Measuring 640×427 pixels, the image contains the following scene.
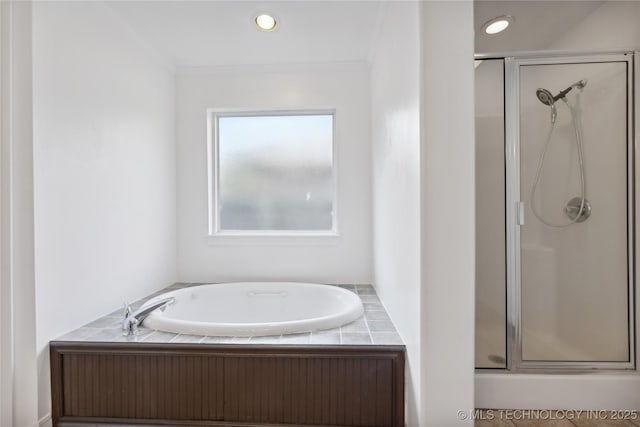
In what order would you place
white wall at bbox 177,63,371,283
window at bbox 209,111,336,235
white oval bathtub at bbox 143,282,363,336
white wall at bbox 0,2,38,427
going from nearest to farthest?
1. white wall at bbox 0,2,38,427
2. white oval bathtub at bbox 143,282,363,336
3. white wall at bbox 177,63,371,283
4. window at bbox 209,111,336,235

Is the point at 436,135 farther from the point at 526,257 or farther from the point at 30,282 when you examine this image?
the point at 30,282

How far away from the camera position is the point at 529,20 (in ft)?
6.23

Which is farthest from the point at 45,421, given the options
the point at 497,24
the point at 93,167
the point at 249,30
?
the point at 497,24

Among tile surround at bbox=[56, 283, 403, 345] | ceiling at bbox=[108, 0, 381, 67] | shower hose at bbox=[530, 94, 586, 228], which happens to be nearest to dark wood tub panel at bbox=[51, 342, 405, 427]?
tile surround at bbox=[56, 283, 403, 345]

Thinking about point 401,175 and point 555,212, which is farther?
point 555,212

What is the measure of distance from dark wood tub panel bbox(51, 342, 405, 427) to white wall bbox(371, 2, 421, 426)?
18 cm

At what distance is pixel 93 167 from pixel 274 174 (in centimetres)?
125

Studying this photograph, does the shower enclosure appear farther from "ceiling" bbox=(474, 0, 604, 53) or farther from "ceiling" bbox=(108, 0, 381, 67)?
"ceiling" bbox=(108, 0, 381, 67)

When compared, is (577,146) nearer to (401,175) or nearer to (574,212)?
(574,212)

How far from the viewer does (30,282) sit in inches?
52.9

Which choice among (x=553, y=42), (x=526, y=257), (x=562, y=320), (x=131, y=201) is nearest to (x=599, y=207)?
(x=526, y=257)

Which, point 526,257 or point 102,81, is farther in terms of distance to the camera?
point 102,81

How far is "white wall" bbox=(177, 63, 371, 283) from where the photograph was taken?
244 cm

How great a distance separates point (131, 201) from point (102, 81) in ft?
2.38
